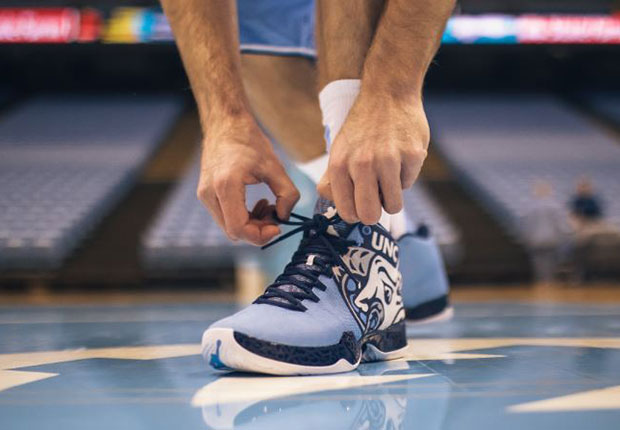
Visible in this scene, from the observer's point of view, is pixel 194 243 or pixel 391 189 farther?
pixel 194 243

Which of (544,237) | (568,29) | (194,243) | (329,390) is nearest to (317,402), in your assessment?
(329,390)

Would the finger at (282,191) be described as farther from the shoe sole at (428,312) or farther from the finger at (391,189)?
the shoe sole at (428,312)

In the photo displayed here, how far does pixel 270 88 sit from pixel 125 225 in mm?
3904

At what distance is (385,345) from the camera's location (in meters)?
0.70

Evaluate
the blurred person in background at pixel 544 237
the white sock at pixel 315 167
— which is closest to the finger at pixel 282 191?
the white sock at pixel 315 167

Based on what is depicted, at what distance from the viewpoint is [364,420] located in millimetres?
413

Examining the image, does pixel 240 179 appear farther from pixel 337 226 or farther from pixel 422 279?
pixel 422 279

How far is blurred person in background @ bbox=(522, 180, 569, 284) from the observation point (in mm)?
3957

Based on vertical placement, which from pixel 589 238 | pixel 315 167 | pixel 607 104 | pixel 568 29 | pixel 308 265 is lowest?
pixel 589 238

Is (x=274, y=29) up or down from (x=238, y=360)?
up

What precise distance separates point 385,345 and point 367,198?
0.65ft

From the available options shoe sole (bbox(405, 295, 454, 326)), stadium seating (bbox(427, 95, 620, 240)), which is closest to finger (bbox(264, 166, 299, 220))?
shoe sole (bbox(405, 295, 454, 326))

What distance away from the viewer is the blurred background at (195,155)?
13.2 ft

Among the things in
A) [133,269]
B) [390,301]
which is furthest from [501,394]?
[133,269]
